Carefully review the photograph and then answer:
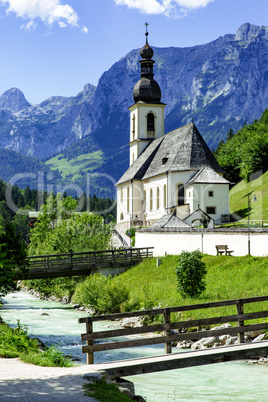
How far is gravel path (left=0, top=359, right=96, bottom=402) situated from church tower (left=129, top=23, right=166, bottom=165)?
68.8m

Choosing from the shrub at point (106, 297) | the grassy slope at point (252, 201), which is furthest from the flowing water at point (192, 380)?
the grassy slope at point (252, 201)

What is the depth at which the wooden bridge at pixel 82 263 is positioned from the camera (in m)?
41.5

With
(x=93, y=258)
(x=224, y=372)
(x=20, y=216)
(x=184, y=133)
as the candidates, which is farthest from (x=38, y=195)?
(x=224, y=372)

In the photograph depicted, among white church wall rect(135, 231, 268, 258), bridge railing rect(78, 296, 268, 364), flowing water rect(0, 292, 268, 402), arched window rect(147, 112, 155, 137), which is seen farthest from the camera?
arched window rect(147, 112, 155, 137)

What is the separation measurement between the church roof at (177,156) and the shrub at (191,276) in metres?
30.3

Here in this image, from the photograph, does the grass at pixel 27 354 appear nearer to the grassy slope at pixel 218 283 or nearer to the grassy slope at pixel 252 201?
the grassy slope at pixel 218 283

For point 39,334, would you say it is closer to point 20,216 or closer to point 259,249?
point 259,249

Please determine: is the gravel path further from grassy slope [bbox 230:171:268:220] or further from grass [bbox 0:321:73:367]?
grassy slope [bbox 230:171:268:220]

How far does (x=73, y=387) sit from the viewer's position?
9984mm

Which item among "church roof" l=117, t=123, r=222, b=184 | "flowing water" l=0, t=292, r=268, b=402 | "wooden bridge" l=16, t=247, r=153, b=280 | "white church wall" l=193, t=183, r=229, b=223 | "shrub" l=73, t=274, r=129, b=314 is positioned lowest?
"flowing water" l=0, t=292, r=268, b=402

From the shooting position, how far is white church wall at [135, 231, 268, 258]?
3272 cm

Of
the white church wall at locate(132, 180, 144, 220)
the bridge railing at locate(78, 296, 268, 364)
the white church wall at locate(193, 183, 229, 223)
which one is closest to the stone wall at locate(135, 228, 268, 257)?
the white church wall at locate(193, 183, 229, 223)

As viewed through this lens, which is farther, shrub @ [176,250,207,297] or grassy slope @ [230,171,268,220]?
grassy slope @ [230,171,268,220]

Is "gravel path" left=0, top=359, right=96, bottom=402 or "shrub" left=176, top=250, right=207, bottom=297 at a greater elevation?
"shrub" left=176, top=250, right=207, bottom=297
